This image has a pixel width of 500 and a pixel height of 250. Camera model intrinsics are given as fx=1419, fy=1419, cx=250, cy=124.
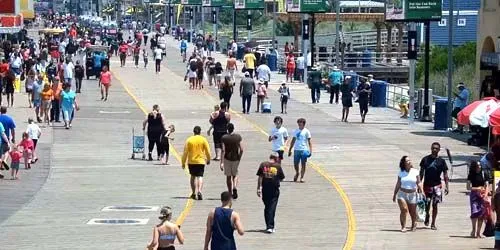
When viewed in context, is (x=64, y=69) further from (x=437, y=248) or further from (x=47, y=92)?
(x=437, y=248)

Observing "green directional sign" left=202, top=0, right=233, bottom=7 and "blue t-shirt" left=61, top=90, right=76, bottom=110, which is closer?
"blue t-shirt" left=61, top=90, right=76, bottom=110

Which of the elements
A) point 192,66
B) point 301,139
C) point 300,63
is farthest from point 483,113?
point 300,63

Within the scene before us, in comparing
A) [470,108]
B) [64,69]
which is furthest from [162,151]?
[64,69]

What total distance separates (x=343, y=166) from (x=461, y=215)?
7862mm

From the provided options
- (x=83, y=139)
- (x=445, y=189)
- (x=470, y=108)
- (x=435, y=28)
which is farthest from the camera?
(x=435, y=28)

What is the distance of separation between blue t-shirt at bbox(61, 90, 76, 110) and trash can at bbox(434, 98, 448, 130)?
10.4 meters

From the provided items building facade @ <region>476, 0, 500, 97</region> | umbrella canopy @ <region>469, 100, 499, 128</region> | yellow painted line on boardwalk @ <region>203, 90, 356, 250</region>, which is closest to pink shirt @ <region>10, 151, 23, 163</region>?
yellow painted line on boardwalk @ <region>203, 90, 356, 250</region>

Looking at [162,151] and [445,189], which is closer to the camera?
[445,189]

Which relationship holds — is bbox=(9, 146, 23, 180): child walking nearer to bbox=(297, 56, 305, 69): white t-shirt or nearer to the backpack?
the backpack

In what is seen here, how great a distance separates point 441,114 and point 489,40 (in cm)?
426

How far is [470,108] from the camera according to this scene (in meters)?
29.8

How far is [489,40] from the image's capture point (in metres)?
43.9

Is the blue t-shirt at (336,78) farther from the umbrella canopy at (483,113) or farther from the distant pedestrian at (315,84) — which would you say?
the umbrella canopy at (483,113)

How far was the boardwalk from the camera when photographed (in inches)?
876
